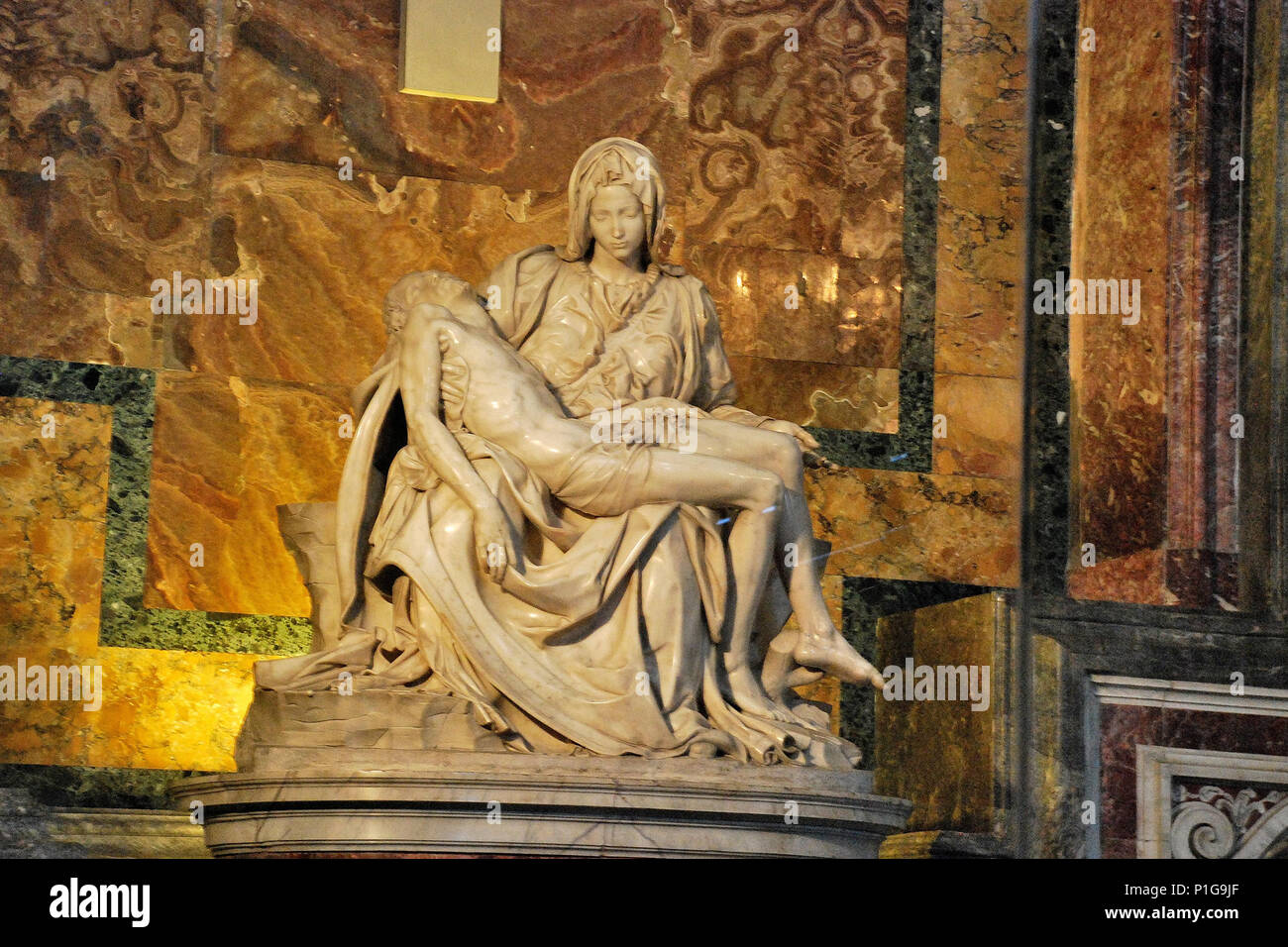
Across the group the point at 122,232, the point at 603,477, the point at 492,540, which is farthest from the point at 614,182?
the point at 122,232

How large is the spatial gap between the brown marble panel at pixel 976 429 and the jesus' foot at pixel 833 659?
7.63ft

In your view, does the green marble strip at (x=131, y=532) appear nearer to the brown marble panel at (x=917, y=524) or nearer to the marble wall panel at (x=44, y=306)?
the marble wall panel at (x=44, y=306)

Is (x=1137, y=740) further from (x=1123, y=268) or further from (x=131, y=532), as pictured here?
(x=131, y=532)

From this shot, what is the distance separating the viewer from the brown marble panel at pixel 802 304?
28.1ft

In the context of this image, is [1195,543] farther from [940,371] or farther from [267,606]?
[267,606]

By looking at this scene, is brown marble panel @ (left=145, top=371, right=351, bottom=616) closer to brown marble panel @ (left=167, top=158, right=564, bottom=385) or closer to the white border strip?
brown marble panel @ (left=167, top=158, right=564, bottom=385)

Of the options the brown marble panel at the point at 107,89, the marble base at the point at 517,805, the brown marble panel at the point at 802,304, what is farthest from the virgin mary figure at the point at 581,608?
the brown marble panel at the point at 107,89

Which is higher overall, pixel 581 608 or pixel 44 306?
pixel 44 306

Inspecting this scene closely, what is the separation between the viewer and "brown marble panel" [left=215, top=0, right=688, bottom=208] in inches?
323

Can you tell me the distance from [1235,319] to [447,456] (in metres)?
3.87

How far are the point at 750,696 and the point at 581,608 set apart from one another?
2.02ft

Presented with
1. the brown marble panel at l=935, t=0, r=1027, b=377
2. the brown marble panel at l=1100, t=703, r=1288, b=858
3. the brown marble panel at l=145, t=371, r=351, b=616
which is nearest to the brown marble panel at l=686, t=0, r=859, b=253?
the brown marble panel at l=935, t=0, r=1027, b=377

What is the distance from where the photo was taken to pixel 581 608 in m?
6.26
